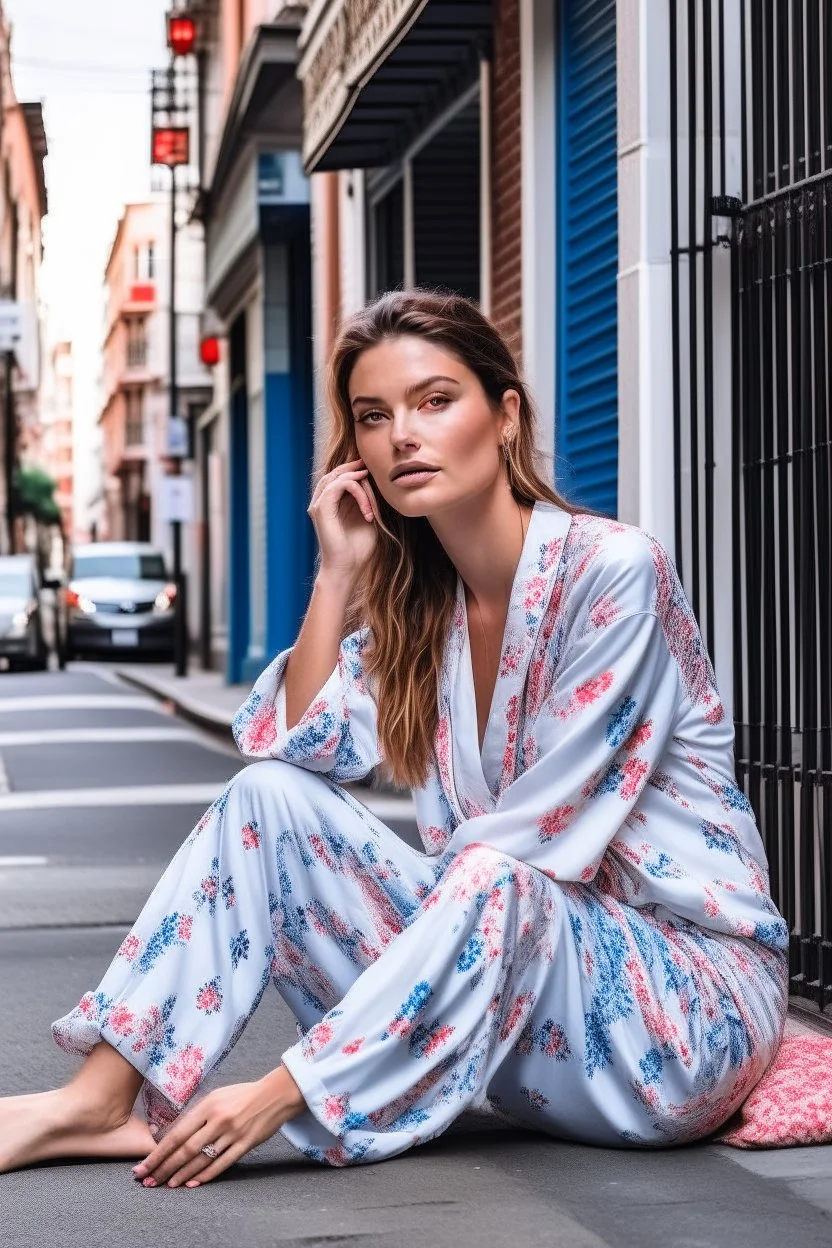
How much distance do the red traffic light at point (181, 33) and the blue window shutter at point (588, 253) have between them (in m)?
20.5

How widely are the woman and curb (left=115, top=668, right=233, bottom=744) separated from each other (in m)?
11.9

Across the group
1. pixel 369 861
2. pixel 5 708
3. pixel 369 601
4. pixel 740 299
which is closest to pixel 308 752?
pixel 369 861

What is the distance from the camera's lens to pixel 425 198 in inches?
490

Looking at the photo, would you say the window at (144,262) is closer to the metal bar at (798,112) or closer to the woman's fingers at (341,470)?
the metal bar at (798,112)

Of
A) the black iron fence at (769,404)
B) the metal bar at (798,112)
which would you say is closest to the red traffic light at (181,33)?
the black iron fence at (769,404)

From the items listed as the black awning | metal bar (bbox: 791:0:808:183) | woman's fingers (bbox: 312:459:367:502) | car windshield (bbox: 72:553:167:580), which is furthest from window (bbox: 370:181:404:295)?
car windshield (bbox: 72:553:167:580)

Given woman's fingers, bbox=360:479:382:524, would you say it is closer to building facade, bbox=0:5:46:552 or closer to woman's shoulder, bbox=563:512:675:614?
woman's shoulder, bbox=563:512:675:614

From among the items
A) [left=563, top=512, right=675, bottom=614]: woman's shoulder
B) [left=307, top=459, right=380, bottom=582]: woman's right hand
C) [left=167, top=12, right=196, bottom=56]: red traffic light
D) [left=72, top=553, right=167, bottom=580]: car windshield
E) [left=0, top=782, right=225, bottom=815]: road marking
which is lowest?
[left=0, top=782, right=225, bottom=815]: road marking

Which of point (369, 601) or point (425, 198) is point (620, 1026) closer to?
point (369, 601)

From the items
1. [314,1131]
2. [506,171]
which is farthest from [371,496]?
[506,171]

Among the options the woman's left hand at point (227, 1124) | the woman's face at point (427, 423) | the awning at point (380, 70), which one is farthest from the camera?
the awning at point (380, 70)

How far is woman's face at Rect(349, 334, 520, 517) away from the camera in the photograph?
367 cm

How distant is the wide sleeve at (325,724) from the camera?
11.8ft

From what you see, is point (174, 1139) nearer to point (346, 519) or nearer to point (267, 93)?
point (346, 519)
